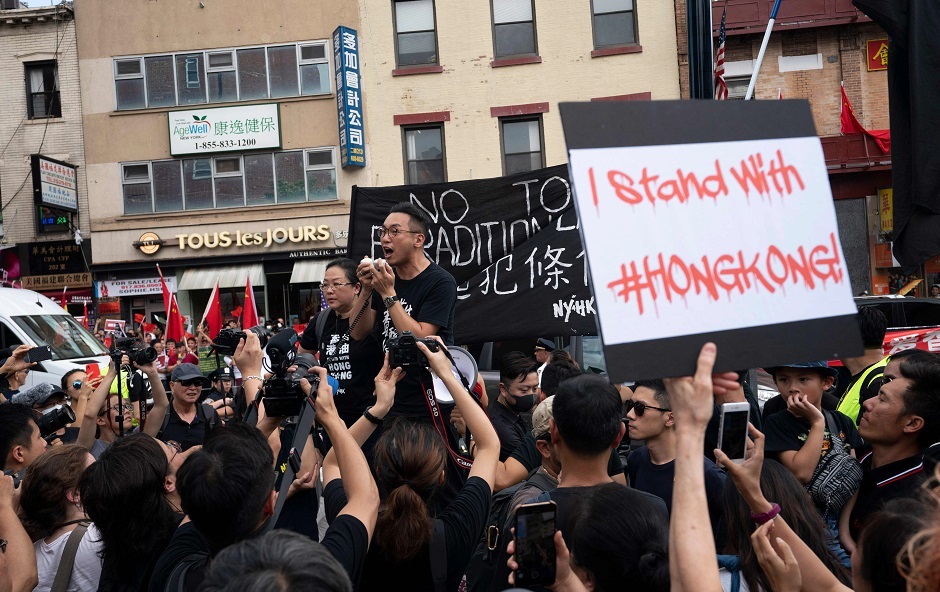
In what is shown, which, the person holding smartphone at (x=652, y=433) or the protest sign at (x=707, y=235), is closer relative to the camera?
the protest sign at (x=707, y=235)

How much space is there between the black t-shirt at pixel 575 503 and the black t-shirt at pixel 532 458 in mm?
910

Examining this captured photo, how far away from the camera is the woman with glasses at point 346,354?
4.45m

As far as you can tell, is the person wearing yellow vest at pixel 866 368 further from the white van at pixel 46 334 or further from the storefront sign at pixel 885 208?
the storefront sign at pixel 885 208

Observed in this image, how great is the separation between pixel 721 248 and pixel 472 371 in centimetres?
196

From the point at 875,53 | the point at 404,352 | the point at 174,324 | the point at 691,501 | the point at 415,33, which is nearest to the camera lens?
the point at 691,501

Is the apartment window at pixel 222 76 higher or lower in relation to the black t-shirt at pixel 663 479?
higher

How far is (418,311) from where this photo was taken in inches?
174

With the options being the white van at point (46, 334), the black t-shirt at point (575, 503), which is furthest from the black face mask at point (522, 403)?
the white van at point (46, 334)

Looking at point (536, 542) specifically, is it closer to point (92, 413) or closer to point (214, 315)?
point (92, 413)

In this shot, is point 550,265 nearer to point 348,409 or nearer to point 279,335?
point 348,409

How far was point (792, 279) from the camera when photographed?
225cm

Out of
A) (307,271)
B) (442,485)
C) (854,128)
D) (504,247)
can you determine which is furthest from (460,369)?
(854,128)

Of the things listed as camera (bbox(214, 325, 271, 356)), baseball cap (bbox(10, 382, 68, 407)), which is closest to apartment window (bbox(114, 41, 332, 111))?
baseball cap (bbox(10, 382, 68, 407))

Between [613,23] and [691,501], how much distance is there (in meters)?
20.3
